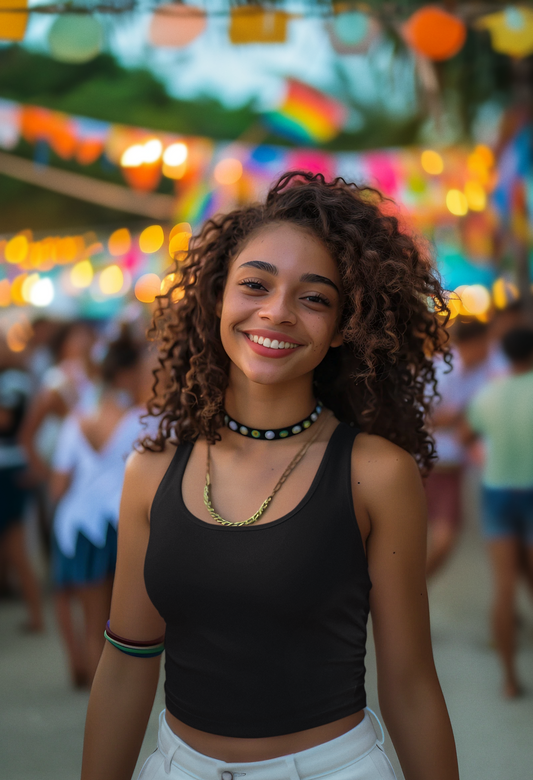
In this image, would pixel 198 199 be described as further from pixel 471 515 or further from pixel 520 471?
pixel 520 471

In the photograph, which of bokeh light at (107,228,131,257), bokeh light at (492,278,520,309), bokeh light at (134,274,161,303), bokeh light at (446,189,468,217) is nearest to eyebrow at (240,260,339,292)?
bokeh light at (492,278,520,309)

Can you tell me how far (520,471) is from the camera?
12.6 feet

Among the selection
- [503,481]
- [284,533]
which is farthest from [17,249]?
[284,533]

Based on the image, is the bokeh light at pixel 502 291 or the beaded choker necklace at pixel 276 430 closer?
the beaded choker necklace at pixel 276 430

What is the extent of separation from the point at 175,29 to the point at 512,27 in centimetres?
202

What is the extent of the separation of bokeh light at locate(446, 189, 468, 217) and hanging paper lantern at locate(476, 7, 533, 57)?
4.07 meters

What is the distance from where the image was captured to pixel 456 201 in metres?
8.59

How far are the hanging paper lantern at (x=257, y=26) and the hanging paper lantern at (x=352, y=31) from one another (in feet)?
1.57

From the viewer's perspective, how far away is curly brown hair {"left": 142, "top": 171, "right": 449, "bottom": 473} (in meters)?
1.45

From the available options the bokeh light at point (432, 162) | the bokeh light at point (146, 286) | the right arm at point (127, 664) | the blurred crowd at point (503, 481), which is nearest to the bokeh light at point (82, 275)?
the bokeh light at point (146, 286)

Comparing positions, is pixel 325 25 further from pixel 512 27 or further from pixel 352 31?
pixel 512 27

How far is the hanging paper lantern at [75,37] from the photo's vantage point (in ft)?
12.7

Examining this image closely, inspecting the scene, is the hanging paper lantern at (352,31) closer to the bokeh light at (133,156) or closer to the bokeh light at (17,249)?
the bokeh light at (133,156)

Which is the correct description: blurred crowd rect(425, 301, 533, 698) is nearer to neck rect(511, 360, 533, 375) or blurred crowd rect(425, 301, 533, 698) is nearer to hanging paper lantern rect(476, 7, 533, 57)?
neck rect(511, 360, 533, 375)
